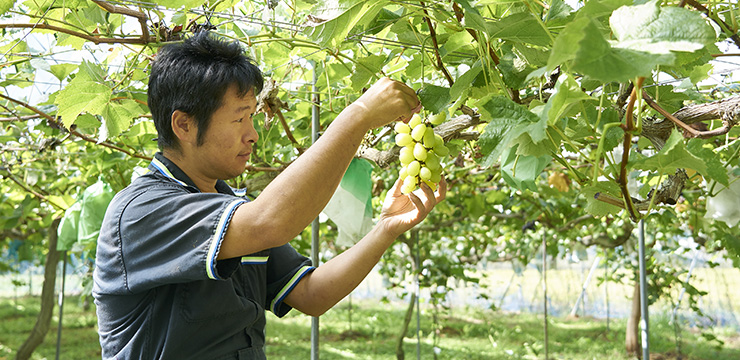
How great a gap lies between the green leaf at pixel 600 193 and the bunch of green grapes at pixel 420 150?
0.77 feet

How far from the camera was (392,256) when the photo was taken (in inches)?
301

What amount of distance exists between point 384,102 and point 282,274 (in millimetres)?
661

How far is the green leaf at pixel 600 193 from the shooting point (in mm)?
917

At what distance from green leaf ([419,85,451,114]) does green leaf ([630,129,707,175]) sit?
1.06 ft

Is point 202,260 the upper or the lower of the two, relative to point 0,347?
upper

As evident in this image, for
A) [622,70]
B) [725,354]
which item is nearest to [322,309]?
[622,70]

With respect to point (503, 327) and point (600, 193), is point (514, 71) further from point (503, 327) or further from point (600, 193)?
point (503, 327)

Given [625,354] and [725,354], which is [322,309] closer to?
[625,354]

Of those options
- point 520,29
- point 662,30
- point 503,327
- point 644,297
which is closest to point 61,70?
point 520,29

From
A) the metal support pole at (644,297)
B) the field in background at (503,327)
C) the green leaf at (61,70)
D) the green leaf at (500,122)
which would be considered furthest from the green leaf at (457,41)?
the field in background at (503,327)

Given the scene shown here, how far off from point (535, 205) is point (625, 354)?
10.3ft

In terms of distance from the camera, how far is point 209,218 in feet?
3.04

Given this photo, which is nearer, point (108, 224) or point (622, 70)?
point (622, 70)

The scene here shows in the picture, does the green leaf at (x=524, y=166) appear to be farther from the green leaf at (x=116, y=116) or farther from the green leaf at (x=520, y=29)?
the green leaf at (x=116, y=116)
